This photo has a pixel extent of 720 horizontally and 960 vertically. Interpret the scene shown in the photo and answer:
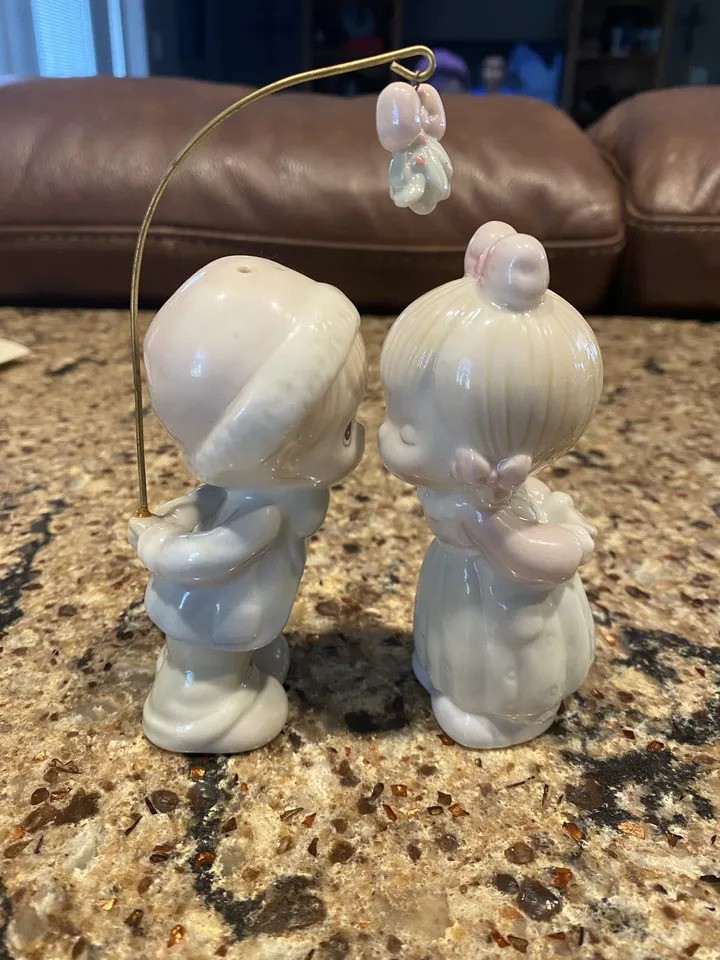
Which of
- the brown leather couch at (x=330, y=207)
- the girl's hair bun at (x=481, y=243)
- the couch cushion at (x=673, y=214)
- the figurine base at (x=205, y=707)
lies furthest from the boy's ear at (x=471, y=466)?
the couch cushion at (x=673, y=214)

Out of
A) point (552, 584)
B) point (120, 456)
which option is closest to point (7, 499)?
point (120, 456)

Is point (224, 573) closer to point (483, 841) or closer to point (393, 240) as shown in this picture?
point (483, 841)

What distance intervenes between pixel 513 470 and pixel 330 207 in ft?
3.28

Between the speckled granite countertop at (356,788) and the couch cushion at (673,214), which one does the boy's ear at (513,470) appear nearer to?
A: the speckled granite countertop at (356,788)

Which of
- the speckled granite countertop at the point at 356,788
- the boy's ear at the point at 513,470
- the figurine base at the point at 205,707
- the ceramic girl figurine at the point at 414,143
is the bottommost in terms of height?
the speckled granite countertop at the point at 356,788

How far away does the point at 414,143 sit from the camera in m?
0.52

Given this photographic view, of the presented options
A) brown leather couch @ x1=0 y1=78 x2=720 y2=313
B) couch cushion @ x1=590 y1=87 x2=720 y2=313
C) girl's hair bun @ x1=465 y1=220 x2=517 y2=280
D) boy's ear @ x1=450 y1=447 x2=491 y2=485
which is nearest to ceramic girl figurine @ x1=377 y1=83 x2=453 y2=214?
girl's hair bun @ x1=465 y1=220 x2=517 y2=280

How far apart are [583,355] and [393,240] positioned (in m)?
0.95

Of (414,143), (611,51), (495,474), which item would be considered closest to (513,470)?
(495,474)

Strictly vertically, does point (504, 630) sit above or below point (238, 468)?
below

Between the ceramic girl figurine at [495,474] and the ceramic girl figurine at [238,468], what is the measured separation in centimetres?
5

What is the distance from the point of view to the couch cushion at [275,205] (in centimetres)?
138

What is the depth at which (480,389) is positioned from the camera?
1.55ft

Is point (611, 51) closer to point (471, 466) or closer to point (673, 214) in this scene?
point (673, 214)
